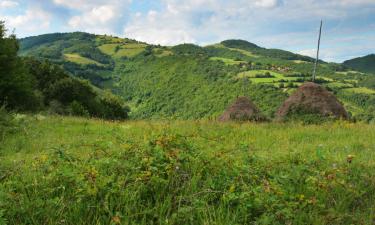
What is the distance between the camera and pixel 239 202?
13.1ft

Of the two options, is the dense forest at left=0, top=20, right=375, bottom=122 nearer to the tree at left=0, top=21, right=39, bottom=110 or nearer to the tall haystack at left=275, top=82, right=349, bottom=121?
the tree at left=0, top=21, right=39, bottom=110

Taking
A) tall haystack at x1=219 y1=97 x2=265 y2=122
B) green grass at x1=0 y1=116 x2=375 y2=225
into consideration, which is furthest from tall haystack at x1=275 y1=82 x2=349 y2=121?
green grass at x1=0 y1=116 x2=375 y2=225

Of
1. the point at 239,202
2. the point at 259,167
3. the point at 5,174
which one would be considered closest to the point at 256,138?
the point at 259,167

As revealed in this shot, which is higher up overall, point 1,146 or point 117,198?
point 117,198

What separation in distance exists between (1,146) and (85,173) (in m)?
6.07

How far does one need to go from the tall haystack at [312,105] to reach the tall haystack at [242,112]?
3.44ft

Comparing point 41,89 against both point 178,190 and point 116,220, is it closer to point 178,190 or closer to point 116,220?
point 178,190

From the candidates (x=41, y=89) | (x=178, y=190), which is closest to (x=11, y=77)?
(x=41, y=89)

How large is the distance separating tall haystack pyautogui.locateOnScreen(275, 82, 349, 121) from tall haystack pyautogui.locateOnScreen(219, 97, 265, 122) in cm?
105

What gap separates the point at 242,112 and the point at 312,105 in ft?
10.2

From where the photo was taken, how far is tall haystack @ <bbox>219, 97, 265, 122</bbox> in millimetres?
16491

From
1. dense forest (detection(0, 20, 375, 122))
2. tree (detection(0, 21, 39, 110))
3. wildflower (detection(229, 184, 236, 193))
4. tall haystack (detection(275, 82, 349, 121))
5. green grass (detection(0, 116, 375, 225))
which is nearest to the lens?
green grass (detection(0, 116, 375, 225))

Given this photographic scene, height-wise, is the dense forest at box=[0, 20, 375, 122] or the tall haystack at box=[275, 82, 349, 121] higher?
the tall haystack at box=[275, 82, 349, 121]

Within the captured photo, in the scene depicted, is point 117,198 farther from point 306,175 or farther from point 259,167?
point 306,175
